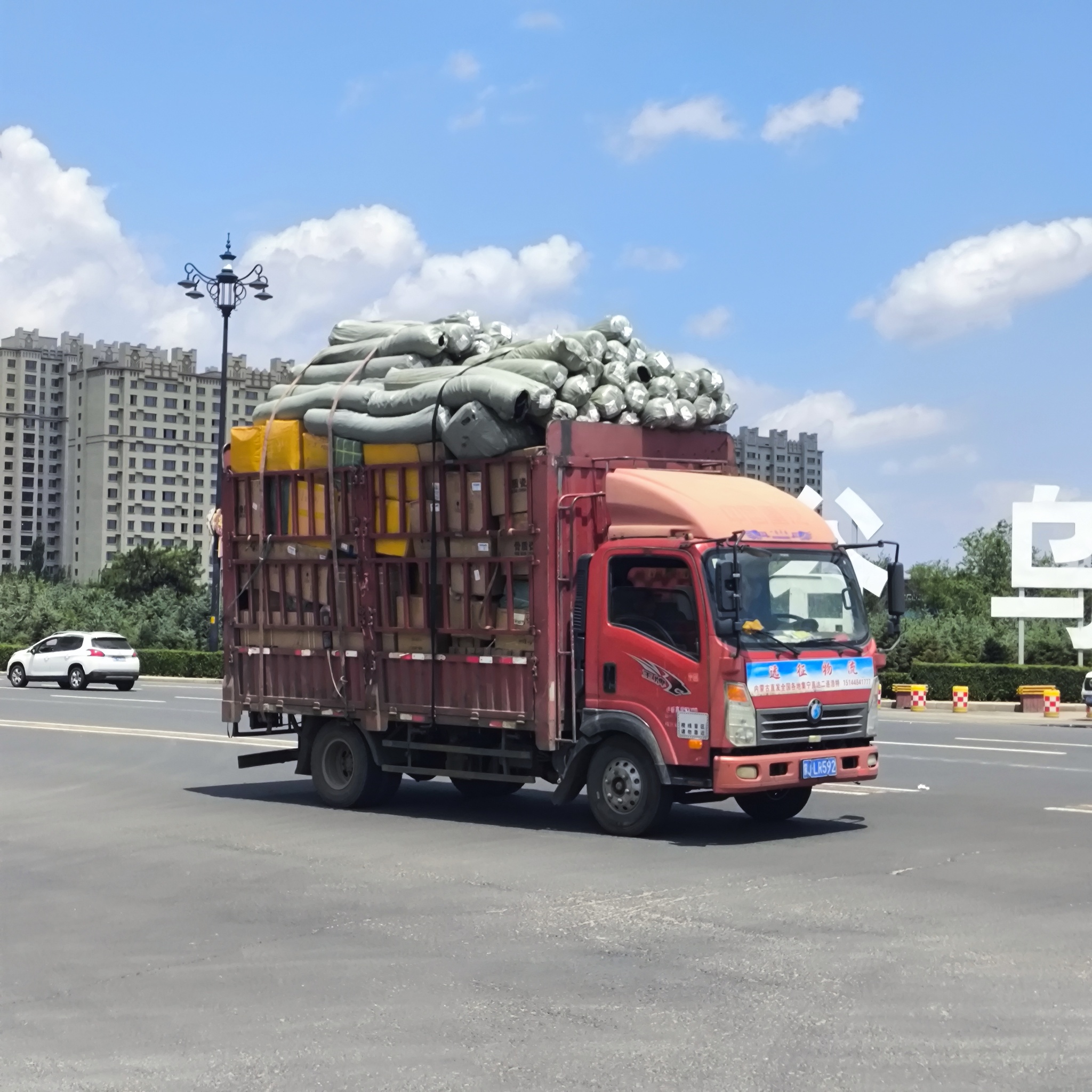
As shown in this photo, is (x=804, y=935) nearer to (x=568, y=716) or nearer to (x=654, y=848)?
(x=654, y=848)

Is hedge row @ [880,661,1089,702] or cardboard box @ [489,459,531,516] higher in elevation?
cardboard box @ [489,459,531,516]

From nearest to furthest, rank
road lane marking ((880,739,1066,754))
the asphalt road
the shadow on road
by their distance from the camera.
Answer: the asphalt road, the shadow on road, road lane marking ((880,739,1066,754))

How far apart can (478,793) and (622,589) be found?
12.9 ft

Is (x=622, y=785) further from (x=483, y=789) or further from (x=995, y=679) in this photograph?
(x=995, y=679)

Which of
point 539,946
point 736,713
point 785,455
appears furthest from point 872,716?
point 785,455

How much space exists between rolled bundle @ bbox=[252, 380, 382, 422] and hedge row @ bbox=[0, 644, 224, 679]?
3332 centimetres

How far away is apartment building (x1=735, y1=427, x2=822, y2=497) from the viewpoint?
11125 cm

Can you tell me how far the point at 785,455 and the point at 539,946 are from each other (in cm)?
11035

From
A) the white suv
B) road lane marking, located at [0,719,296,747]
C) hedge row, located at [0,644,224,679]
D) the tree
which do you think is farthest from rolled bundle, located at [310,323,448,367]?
the tree

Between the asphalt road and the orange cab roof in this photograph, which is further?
the orange cab roof

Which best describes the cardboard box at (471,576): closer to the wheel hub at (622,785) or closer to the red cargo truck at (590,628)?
the red cargo truck at (590,628)

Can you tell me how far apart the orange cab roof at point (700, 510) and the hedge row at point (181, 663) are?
1427 inches

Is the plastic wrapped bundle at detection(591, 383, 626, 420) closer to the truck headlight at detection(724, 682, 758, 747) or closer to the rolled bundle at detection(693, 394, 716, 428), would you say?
the rolled bundle at detection(693, 394, 716, 428)

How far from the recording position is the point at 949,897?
9.75m
